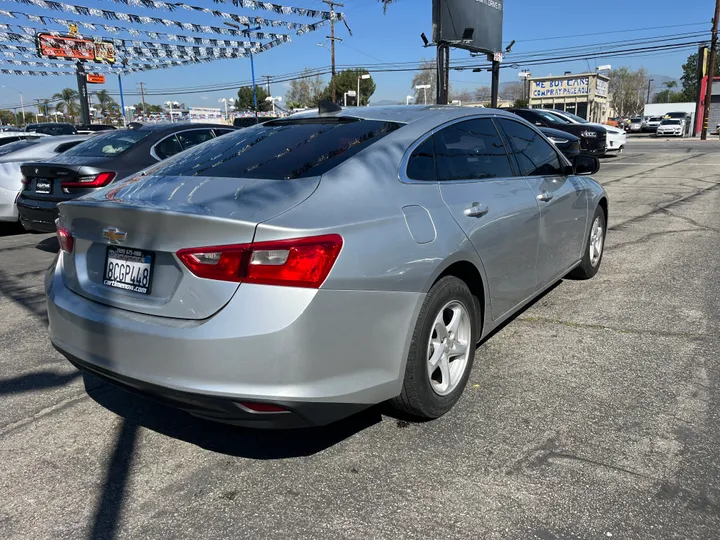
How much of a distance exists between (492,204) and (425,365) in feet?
3.72

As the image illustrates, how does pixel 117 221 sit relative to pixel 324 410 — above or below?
above

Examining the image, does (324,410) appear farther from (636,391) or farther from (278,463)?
(636,391)

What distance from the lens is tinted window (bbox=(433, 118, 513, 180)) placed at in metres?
3.30

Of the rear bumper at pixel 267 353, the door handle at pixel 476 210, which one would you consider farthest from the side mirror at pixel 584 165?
the rear bumper at pixel 267 353

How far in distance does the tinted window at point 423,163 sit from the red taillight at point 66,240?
1.70 m

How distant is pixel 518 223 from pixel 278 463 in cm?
205

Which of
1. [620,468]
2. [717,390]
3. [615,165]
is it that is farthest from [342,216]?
[615,165]

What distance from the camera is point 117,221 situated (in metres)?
2.54

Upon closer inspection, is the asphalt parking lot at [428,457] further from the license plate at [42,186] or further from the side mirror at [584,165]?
the license plate at [42,186]

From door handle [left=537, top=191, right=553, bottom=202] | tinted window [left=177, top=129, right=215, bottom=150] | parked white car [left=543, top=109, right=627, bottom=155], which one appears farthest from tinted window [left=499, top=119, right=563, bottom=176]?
parked white car [left=543, top=109, right=627, bottom=155]

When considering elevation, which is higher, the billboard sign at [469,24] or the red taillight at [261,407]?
the billboard sign at [469,24]

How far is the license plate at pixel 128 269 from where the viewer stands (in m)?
2.45

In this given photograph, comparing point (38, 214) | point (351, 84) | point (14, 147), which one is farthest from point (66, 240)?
point (351, 84)

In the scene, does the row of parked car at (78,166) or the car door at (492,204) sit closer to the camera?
the car door at (492,204)
